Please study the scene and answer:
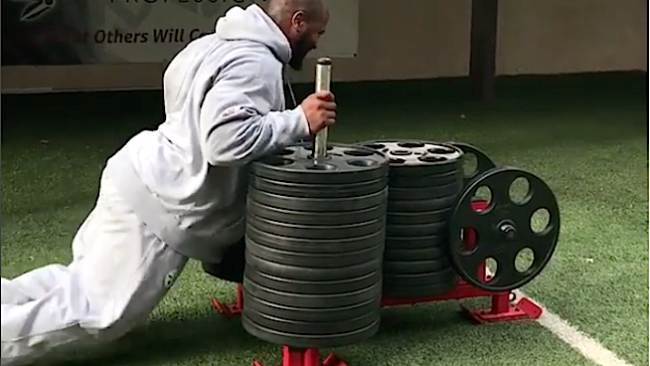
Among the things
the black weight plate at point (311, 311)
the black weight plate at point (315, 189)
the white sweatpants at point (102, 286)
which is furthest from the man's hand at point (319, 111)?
the white sweatpants at point (102, 286)

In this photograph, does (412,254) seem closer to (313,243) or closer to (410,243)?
(410,243)

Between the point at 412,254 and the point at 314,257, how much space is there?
0.44 meters

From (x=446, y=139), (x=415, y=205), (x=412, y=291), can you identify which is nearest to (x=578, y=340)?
(x=412, y=291)

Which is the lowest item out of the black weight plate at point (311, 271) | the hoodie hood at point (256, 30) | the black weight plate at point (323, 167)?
the black weight plate at point (311, 271)

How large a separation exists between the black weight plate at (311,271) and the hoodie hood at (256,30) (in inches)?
18.6

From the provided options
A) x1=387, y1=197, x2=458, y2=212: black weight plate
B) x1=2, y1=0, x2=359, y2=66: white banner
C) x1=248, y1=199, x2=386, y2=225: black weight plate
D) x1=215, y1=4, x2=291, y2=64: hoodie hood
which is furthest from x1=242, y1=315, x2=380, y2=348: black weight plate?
x1=2, y1=0, x2=359, y2=66: white banner

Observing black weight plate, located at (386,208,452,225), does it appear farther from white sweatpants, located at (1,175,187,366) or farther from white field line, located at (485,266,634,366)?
white sweatpants, located at (1,175,187,366)

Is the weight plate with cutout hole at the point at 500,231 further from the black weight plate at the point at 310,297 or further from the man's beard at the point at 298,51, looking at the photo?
the man's beard at the point at 298,51

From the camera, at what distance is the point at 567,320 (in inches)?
105

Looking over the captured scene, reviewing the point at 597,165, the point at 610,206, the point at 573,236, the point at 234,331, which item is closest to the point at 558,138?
the point at 597,165

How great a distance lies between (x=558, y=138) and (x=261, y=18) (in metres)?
3.02

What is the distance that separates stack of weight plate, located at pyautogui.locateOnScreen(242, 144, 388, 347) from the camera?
2014mm

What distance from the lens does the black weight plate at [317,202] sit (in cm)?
200

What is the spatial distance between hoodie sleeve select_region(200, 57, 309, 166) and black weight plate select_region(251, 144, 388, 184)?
0.13ft
